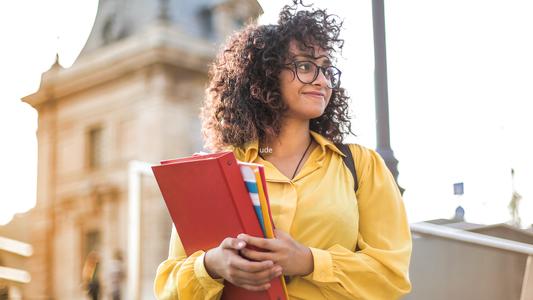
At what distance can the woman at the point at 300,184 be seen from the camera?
6.06 ft

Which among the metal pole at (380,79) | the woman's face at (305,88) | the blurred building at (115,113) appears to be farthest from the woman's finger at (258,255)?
the blurred building at (115,113)

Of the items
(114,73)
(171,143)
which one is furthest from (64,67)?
(171,143)

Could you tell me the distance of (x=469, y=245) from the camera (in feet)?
12.3

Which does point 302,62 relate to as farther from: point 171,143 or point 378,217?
point 171,143

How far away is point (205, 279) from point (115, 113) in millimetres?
11435

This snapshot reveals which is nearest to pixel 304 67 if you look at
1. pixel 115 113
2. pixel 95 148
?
pixel 115 113

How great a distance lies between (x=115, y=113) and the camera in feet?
42.5

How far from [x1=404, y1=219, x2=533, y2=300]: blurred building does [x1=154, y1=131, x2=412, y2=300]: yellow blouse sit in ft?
5.93

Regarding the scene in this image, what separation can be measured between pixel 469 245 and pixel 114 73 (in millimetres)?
9979

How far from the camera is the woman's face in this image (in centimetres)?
205

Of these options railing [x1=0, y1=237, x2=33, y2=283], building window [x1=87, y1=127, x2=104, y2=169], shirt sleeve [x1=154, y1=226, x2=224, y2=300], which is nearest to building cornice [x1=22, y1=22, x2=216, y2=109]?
building window [x1=87, y1=127, x2=104, y2=169]

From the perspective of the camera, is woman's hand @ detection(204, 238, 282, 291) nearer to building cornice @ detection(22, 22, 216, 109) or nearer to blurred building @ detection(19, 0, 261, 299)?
blurred building @ detection(19, 0, 261, 299)

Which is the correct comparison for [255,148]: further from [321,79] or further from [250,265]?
[250,265]

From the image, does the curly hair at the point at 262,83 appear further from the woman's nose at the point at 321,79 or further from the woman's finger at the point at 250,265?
the woman's finger at the point at 250,265
